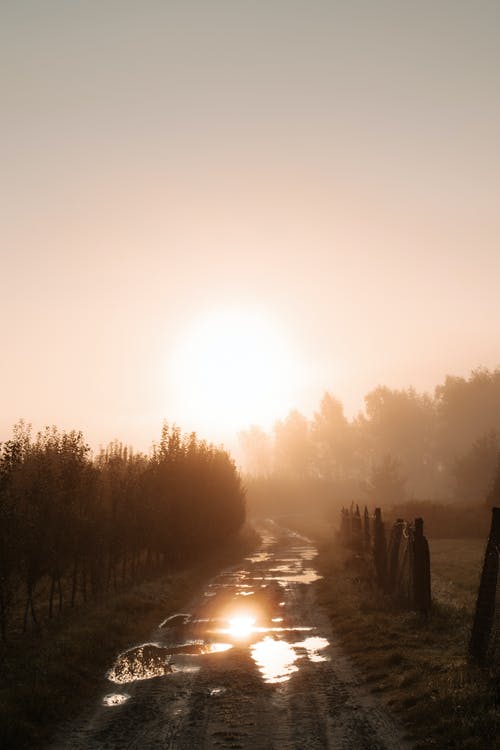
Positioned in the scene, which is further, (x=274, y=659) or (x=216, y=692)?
(x=274, y=659)

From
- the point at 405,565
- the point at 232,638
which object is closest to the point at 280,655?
the point at 232,638

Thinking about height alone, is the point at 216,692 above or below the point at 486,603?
below

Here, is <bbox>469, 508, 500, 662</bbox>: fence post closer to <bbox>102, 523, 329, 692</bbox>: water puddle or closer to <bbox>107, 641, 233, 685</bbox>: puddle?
<bbox>102, 523, 329, 692</bbox>: water puddle

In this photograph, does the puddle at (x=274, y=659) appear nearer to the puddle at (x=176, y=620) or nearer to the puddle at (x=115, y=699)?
the puddle at (x=115, y=699)

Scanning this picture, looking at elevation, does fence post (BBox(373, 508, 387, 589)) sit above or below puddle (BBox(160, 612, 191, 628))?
above

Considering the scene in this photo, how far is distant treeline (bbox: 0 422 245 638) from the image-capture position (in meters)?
24.2

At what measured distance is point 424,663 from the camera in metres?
15.1

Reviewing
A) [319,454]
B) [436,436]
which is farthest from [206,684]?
[319,454]

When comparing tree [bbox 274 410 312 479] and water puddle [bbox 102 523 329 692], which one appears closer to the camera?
water puddle [bbox 102 523 329 692]

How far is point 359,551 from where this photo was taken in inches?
1666

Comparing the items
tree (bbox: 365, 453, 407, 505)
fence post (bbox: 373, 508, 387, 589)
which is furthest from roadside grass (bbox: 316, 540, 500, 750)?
tree (bbox: 365, 453, 407, 505)

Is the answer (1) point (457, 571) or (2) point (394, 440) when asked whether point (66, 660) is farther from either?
(2) point (394, 440)

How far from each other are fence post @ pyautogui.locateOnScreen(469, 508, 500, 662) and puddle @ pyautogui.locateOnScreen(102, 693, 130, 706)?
7.77m

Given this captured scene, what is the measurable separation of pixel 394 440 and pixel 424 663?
133m
